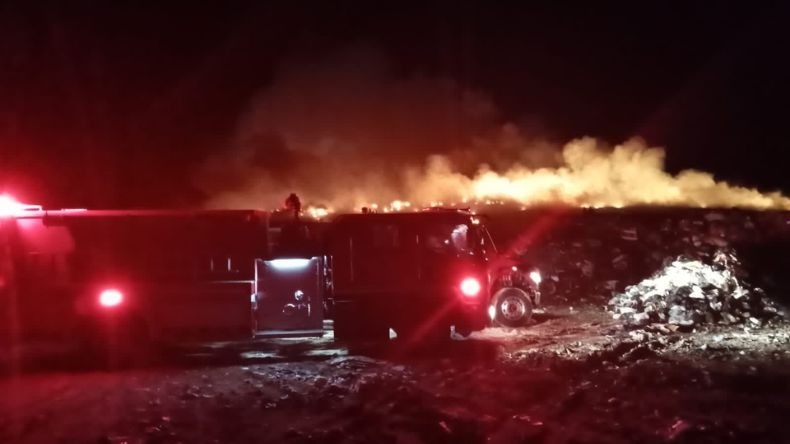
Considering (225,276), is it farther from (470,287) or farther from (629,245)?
(629,245)

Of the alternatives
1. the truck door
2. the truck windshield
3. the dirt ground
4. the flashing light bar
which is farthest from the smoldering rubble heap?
the flashing light bar

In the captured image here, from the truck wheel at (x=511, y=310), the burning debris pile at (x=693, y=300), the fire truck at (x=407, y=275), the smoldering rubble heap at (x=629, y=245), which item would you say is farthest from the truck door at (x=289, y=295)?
the smoldering rubble heap at (x=629, y=245)

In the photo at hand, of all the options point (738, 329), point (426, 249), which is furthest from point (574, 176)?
point (426, 249)

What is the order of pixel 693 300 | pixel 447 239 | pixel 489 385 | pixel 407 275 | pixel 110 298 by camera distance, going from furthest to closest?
pixel 693 300 → pixel 447 239 → pixel 407 275 → pixel 110 298 → pixel 489 385

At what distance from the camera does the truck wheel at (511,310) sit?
41.7ft

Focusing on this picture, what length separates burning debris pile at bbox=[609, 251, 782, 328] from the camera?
1286 centimetres

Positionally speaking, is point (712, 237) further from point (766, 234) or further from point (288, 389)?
point (288, 389)

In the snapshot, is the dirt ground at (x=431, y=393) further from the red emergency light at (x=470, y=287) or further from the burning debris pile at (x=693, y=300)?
the burning debris pile at (x=693, y=300)

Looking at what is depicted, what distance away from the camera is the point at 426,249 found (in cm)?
1087

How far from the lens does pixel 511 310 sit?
12719mm

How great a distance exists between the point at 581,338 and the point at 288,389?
5.12 metres

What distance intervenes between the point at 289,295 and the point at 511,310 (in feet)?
13.5

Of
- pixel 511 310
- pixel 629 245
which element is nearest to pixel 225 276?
pixel 511 310

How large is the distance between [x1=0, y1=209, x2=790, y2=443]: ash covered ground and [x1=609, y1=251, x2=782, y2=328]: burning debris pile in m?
0.04
